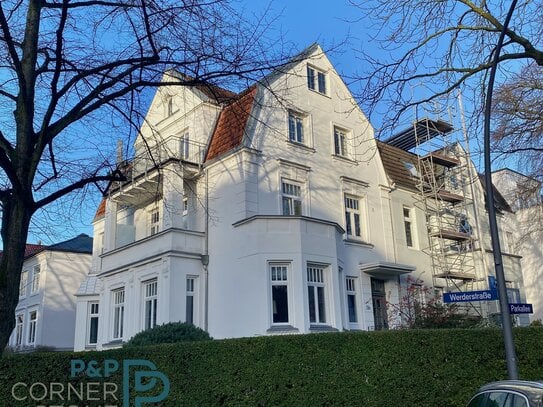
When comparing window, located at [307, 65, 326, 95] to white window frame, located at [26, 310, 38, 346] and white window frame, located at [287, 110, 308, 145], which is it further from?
white window frame, located at [26, 310, 38, 346]

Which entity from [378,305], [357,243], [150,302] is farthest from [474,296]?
[150,302]

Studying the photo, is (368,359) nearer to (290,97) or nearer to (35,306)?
(290,97)

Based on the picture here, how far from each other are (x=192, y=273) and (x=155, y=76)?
10.3 metres

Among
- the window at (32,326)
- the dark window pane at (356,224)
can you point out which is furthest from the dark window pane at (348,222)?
the window at (32,326)

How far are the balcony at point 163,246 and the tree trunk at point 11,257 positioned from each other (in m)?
9.64

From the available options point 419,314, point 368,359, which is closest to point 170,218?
point 419,314

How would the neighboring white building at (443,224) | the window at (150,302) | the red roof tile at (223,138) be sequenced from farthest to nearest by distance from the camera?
1. the neighboring white building at (443,224)
2. the window at (150,302)
3. the red roof tile at (223,138)

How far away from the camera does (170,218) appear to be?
19.6 meters

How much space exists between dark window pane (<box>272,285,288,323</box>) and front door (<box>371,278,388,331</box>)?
18.2 ft

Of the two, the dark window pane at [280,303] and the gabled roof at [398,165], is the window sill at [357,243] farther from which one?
the dark window pane at [280,303]

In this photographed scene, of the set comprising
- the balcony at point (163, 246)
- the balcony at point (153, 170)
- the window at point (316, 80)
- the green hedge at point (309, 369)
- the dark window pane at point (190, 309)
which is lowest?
the green hedge at point (309, 369)

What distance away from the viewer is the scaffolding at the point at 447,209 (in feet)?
83.9

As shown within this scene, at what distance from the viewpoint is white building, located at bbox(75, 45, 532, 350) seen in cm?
1789

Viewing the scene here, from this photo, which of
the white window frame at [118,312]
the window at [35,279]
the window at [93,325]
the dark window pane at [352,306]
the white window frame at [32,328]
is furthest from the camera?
the window at [35,279]
